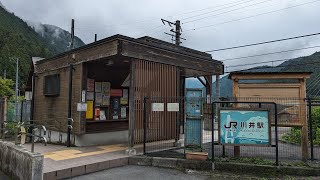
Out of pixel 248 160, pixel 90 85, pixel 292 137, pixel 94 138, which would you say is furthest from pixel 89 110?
pixel 292 137

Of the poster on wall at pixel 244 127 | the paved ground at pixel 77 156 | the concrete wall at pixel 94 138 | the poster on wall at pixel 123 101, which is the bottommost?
the paved ground at pixel 77 156

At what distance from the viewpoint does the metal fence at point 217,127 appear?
7.68 metres

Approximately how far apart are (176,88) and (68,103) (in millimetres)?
4368

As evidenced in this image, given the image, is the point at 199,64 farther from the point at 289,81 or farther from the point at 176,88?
the point at 289,81

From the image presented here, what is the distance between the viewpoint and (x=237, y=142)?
7.50m

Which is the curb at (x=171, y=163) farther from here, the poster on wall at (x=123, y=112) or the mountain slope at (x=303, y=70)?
the mountain slope at (x=303, y=70)

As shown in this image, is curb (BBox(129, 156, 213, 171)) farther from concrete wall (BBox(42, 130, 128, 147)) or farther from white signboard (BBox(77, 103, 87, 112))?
white signboard (BBox(77, 103, 87, 112))

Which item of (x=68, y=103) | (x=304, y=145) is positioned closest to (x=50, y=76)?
(x=68, y=103)

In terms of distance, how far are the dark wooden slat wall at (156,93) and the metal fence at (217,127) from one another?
0.04 meters

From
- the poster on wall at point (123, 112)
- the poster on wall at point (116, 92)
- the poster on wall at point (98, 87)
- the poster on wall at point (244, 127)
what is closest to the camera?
the poster on wall at point (244, 127)

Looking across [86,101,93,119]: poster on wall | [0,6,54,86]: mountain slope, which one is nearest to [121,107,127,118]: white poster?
[86,101,93,119]: poster on wall

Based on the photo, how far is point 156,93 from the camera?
10078 millimetres

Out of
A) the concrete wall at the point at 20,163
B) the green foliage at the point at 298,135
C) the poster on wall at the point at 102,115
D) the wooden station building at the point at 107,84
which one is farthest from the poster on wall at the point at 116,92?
the green foliage at the point at 298,135

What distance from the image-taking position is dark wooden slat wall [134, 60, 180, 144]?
935 cm
